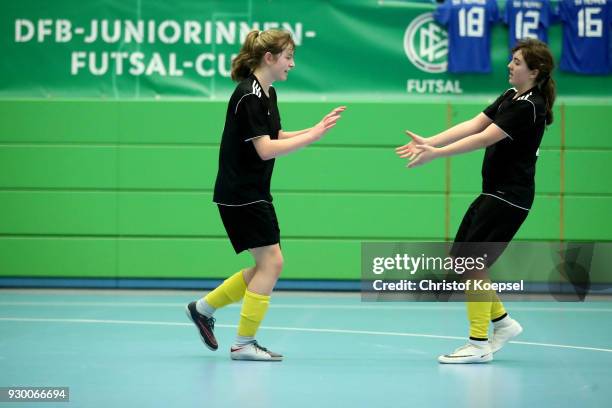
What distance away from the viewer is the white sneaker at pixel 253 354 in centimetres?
436

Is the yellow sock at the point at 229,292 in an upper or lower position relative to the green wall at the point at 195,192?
lower

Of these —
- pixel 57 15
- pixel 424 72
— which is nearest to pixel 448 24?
pixel 424 72

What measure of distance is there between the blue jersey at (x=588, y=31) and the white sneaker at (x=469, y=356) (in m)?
4.26

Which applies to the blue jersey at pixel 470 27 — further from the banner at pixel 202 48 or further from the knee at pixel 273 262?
the knee at pixel 273 262

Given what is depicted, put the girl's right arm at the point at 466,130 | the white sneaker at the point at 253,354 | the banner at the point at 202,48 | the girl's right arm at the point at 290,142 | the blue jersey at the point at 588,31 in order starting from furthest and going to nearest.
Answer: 1. the banner at the point at 202,48
2. the blue jersey at the point at 588,31
3. the girl's right arm at the point at 466,130
4. the white sneaker at the point at 253,354
5. the girl's right arm at the point at 290,142

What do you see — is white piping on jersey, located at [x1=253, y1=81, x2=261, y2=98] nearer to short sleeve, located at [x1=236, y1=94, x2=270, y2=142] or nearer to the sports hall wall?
short sleeve, located at [x1=236, y1=94, x2=270, y2=142]

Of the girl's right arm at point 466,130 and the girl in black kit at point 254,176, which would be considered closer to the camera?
the girl in black kit at point 254,176

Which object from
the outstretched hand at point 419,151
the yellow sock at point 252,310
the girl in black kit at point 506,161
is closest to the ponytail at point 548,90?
the girl in black kit at point 506,161

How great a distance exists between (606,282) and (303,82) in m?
3.37

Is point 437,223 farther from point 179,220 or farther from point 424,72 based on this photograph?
point 179,220

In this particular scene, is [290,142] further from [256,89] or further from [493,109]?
[493,109]

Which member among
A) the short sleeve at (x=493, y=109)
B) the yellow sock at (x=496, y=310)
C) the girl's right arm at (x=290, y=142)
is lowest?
the yellow sock at (x=496, y=310)

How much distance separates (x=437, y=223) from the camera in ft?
25.5

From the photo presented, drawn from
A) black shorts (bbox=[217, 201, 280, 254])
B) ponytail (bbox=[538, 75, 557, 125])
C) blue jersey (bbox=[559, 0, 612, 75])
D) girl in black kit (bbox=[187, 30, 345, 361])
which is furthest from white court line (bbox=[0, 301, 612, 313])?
ponytail (bbox=[538, 75, 557, 125])
